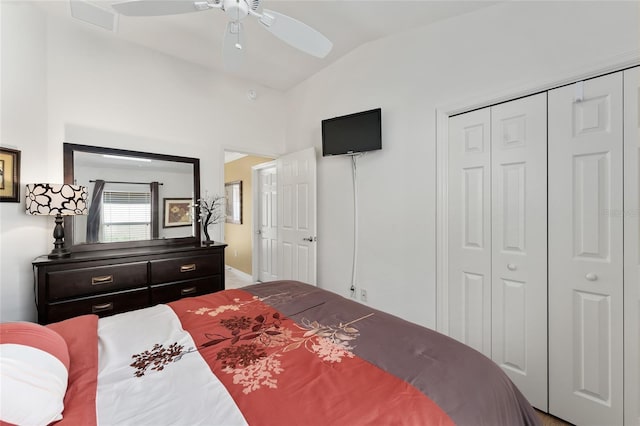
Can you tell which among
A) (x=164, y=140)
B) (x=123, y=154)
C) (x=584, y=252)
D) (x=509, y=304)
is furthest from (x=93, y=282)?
(x=584, y=252)

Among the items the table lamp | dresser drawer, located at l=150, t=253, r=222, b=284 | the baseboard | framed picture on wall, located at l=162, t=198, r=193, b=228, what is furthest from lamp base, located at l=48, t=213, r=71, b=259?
the baseboard

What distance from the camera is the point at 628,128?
1.50 m

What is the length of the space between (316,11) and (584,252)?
2.51 meters

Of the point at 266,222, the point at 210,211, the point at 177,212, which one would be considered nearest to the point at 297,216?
the point at 210,211

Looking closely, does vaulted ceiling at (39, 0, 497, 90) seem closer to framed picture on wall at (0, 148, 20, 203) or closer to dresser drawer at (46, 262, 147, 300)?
framed picture on wall at (0, 148, 20, 203)

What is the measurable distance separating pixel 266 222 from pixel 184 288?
80.2 inches

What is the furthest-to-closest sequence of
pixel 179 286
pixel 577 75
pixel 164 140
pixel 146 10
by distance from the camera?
pixel 164 140
pixel 179 286
pixel 577 75
pixel 146 10

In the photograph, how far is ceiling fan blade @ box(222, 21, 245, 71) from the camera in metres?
1.70

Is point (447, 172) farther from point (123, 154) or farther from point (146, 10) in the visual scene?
point (123, 154)

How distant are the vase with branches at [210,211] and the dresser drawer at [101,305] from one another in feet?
2.70

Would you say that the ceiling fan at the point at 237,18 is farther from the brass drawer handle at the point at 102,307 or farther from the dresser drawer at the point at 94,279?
the brass drawer handle at the point at 102,307

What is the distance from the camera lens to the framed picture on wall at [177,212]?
9.44 ft

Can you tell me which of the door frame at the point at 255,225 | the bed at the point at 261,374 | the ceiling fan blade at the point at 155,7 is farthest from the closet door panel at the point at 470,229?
the door frame at the point at 255,225

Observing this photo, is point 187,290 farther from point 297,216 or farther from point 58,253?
point 297,216
